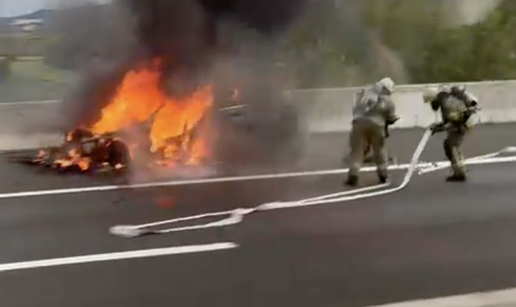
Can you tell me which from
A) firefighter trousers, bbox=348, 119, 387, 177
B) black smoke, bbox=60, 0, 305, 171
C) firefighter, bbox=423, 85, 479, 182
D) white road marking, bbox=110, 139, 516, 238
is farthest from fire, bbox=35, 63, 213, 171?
firefighter, bbox=423, 85, 479, 182

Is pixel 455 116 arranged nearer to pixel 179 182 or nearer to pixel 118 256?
pixel 179 182

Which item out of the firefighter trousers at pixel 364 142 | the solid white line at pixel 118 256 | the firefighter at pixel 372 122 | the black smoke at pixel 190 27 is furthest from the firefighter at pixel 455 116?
the solid white line at pixel 118 256

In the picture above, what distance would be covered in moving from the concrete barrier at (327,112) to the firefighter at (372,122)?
127 inches

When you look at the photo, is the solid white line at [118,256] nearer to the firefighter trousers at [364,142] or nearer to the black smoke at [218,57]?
the firefighter trousers at [364,142]

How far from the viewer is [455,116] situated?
35.2 feet

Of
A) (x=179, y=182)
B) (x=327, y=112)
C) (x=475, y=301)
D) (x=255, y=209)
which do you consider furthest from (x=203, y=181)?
(x=475, y=301)

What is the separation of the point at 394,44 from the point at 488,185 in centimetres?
650

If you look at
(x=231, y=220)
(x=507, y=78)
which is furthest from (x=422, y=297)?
(x=507, y=78)

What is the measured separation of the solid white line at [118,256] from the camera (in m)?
6.94

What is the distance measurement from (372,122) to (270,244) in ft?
10.5

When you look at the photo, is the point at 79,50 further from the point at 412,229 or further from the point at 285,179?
the point at 412,229

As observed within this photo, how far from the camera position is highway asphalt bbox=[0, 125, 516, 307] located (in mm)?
6219

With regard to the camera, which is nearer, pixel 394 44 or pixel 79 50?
pixel 79 50

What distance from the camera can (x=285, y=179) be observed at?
35.4 ft
